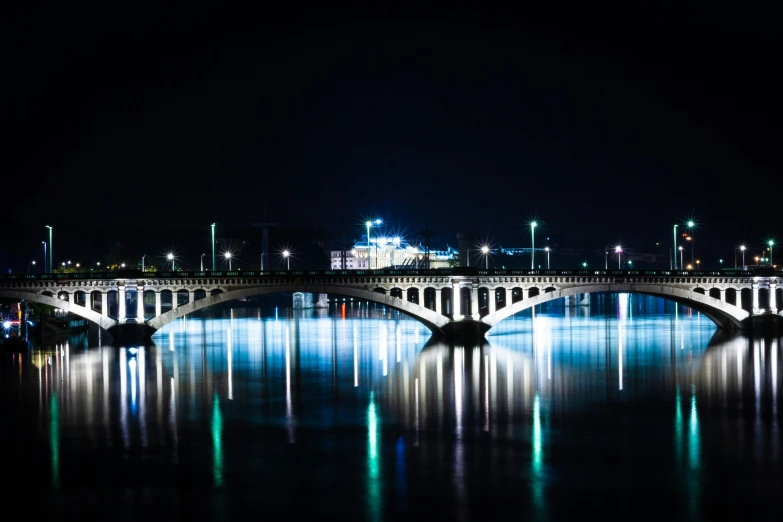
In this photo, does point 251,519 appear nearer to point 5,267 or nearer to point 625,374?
point 625,374

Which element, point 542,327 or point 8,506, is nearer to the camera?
point 8,506

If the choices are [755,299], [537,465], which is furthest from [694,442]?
[755,299]

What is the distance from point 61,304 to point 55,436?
39.5m

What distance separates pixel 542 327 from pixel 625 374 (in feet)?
146

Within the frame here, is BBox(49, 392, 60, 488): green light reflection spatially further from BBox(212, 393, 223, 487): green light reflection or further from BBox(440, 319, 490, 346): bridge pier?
BBox(440, 319, 490, 346): bridge pier

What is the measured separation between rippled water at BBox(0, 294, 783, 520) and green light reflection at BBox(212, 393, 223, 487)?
11 centimetres

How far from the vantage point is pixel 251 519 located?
29.5 meters

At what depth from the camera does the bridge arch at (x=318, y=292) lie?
80.8m

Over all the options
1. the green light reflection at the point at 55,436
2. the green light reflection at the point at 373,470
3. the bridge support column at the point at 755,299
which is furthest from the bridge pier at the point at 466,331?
the green light reflection at the point at 55,436

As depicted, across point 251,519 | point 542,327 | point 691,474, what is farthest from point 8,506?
point 542,327

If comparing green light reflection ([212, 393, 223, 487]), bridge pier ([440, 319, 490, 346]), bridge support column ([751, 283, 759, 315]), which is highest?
bridge support column ([751, 283, 759, 315])

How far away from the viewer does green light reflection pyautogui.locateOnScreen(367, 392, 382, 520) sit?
30.6 m

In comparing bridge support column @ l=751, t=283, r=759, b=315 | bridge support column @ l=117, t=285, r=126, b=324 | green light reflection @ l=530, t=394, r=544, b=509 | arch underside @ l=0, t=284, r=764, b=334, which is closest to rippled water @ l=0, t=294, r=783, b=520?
green light reflection @ l=530, t=394, r=544, b=509

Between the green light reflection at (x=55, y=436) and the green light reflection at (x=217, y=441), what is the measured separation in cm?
517
